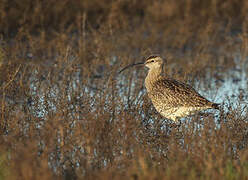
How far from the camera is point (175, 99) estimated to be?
5910 millimetres

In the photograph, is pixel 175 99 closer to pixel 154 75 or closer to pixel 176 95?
pixel 176 95

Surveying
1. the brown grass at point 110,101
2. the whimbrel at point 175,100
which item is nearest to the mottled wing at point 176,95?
the whimbrel at point 175,100

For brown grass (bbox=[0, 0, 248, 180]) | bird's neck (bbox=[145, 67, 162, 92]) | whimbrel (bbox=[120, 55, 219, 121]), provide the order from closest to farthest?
brown grass (bbox=[0, 0, 248, 180]) → whimbrel (bbox=[120, 55, 219, 121]) → bird's neck (bbox=[145, 67, 162, 92])

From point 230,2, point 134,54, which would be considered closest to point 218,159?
point 134,54

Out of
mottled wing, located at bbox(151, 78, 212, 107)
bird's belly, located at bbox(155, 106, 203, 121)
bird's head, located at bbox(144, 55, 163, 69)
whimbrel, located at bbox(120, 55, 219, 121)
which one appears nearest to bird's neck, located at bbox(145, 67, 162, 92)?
bird's head, located at bbox(144, 55, 163, 69)

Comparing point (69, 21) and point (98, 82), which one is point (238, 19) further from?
point (98, 82)

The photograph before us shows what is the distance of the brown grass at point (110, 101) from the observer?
4.41m

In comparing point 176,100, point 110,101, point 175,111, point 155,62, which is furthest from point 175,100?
point 155,62

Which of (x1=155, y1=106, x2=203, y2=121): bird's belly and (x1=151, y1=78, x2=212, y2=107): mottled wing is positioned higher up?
(x1=151, y1=78, x2=212, y2=107): mottled wing

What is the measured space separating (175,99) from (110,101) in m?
0.79

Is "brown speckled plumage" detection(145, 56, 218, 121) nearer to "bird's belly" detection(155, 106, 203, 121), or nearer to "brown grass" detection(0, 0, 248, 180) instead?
"bird's belly" detection(155, 106, 203, 121)

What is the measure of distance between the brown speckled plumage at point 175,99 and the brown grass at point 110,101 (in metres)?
0.17

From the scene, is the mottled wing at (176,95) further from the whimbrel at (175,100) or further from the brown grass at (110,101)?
the brown grass at (110,101)

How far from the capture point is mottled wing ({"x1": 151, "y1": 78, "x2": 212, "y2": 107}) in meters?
5.80
